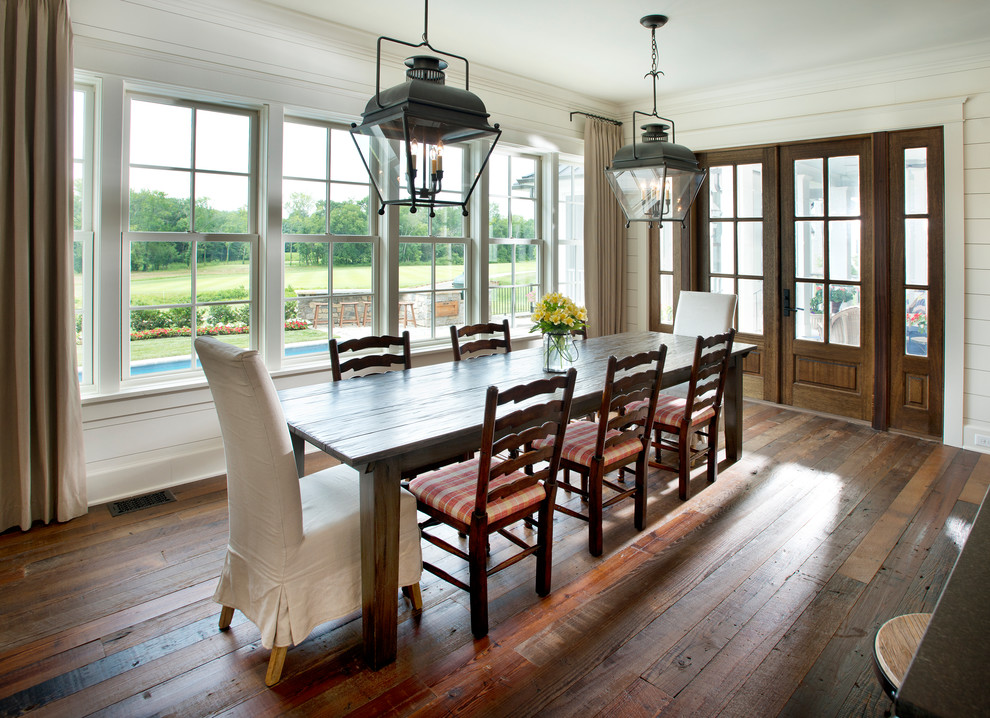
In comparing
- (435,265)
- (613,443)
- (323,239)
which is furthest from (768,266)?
(323,239)

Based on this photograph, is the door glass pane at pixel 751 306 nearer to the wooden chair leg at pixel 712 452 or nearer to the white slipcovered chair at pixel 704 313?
the white slipcovered chair at pixel 704 313

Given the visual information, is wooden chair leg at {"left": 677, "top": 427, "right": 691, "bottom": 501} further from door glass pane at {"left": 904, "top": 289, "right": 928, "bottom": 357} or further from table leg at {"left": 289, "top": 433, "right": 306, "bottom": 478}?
door glass pane at {"left": 904, "top": 289, "right": 928, "bottom": 357}

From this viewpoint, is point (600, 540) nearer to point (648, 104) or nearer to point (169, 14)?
point (169, 14)

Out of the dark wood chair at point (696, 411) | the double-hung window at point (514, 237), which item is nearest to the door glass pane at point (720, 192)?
the double-hung window at point (514, 237)

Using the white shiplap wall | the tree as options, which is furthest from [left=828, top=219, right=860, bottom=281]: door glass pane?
the tree

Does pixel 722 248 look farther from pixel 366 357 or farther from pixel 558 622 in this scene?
pixel 558 622

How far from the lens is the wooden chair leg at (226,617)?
2.25 meters

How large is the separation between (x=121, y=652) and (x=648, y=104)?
239 inches

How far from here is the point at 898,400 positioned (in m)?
4.87

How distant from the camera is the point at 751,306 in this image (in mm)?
5770

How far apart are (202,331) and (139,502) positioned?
41.5 inches

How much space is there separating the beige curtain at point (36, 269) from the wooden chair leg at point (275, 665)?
1.86m

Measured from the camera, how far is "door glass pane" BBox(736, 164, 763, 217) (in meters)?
5.60

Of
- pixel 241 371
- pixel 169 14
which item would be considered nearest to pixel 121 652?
pixel 241 371
